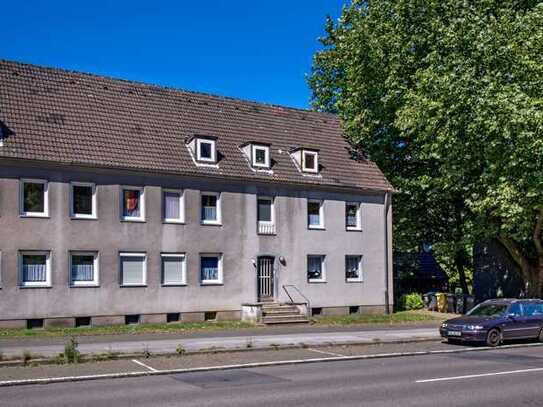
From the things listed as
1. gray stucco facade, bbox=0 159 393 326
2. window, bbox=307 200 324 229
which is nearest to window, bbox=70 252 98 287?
gray stucco facade, bbox=0 159 393 326

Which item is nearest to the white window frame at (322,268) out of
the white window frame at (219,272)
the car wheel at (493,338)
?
the white window frame at (219,272)

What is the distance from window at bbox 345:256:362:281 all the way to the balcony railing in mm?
A: 4481

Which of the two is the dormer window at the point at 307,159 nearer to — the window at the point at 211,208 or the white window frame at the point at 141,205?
the window at the point at 211,208

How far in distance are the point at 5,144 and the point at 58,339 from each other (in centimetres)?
772

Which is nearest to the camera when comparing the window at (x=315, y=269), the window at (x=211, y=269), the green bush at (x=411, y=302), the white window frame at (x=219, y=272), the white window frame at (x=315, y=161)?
the white window frame at (x=219, y=272)

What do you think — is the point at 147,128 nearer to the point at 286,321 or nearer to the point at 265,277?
the point at 265,277

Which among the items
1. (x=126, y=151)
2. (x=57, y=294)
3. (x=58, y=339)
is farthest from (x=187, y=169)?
(x=58, y=339)

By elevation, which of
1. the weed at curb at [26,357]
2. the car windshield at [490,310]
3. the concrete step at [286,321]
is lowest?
the concrete step at [286,321]

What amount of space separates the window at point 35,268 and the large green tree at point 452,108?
54.3 feet

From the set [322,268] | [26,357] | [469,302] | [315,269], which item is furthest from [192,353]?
[469,302]

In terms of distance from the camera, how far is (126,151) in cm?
2881

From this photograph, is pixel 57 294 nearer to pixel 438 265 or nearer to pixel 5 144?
pixel 5 144

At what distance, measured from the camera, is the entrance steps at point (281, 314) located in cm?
2991

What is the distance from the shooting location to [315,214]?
33844mm
